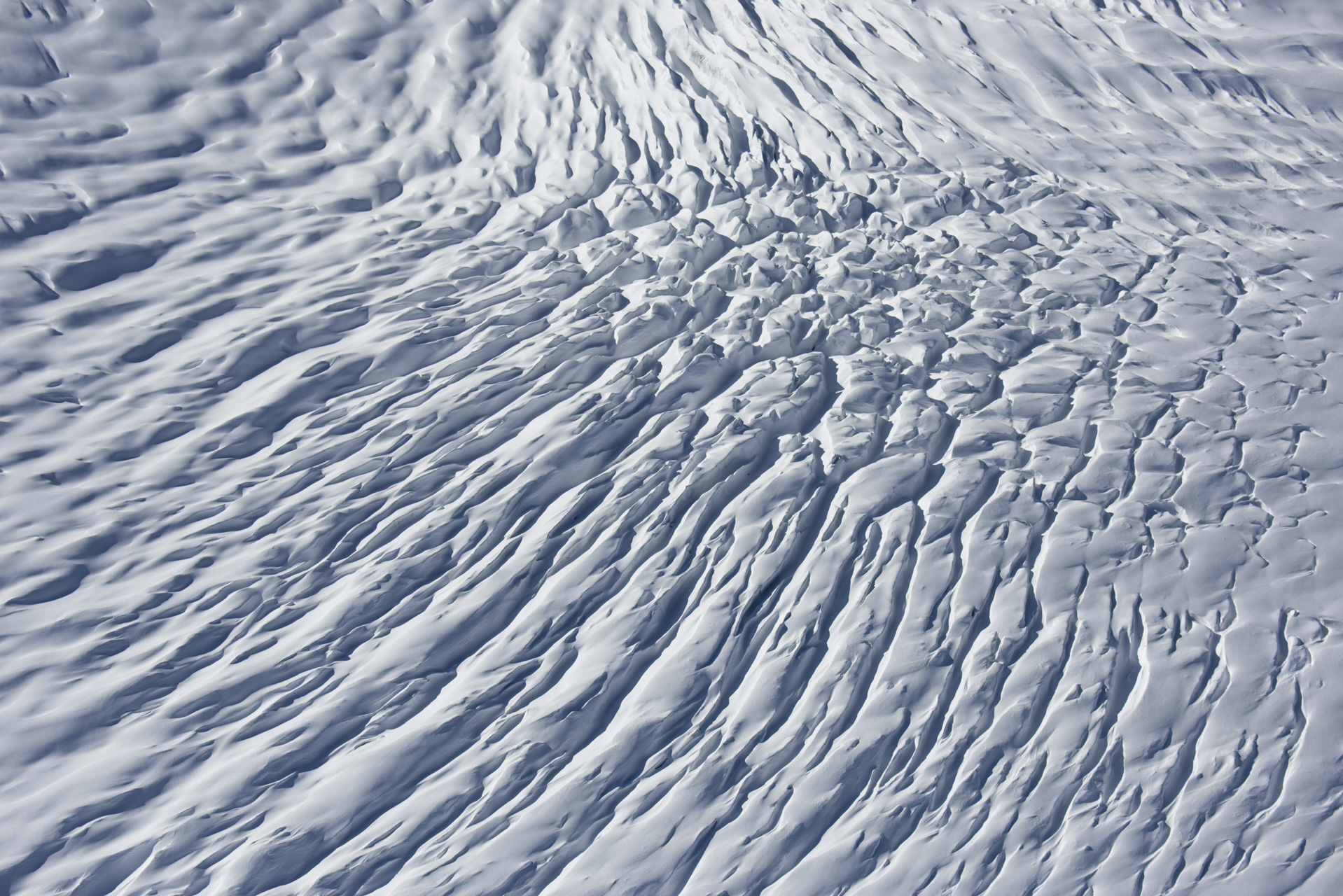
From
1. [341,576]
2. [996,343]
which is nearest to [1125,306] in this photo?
[996,343]

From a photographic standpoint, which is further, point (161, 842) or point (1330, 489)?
point (1330, 489)

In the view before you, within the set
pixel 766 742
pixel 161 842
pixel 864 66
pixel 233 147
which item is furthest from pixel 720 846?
A: pixel 864 66

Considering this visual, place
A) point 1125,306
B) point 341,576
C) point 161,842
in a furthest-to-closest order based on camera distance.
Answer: point 1125,306, point 341,576, point 161,842

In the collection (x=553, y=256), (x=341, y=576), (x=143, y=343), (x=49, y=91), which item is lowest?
(x=341, y=576)

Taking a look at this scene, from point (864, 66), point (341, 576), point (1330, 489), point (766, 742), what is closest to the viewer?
point (766, 742)

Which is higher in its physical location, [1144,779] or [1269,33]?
[1269,33]

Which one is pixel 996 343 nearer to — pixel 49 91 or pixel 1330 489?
pixel 1330 489

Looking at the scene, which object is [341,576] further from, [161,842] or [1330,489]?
[1330,489]
